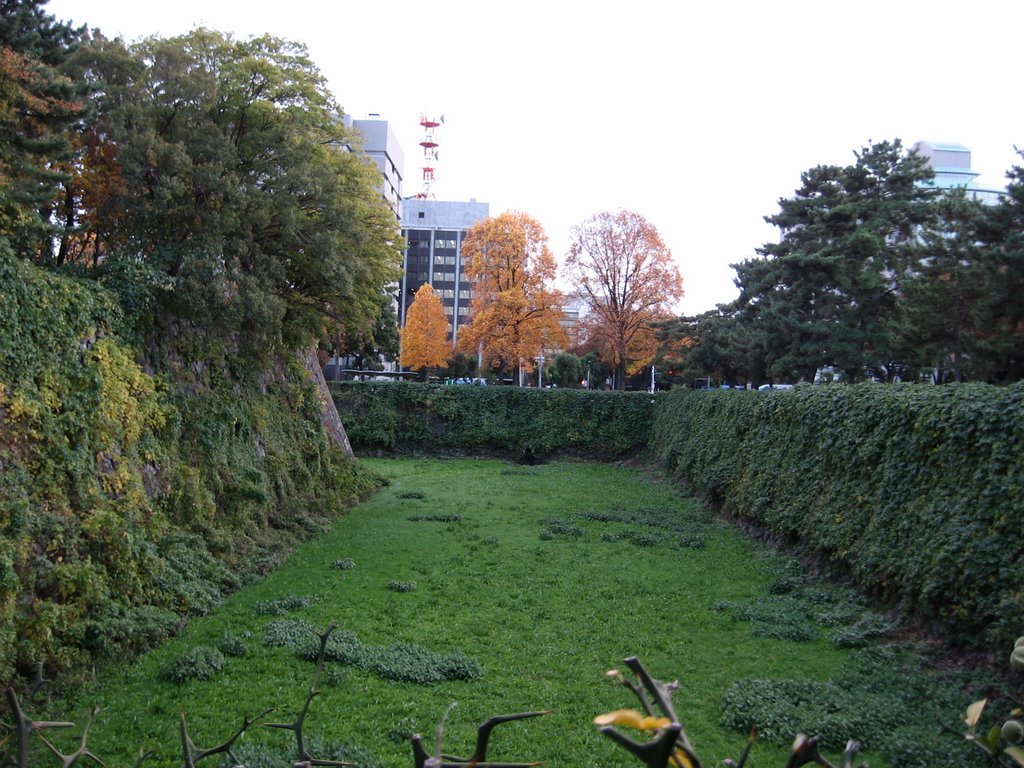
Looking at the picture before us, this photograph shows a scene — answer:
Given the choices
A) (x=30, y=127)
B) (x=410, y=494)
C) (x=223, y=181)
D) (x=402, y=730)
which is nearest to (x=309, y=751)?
(x=402, y=730)

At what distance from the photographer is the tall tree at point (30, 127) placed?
9.68 m

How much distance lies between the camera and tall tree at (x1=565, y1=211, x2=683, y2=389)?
123 feet

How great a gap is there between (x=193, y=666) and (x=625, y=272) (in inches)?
1314

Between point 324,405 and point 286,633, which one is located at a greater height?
point 324,405

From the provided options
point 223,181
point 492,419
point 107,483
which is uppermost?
point 223,181

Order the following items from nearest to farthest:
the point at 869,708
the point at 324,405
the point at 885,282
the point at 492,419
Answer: the point at 869,708 → the point at 324,405 → the point at 885,282 → the point at 492,419

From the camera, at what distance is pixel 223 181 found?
37.4ft

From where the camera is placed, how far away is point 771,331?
22.8m

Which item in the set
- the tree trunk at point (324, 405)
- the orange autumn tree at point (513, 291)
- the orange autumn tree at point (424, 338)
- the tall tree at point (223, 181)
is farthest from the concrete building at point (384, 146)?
the tall tree at point (223, 181)

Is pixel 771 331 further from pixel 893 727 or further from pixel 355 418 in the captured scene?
pixel 893 727

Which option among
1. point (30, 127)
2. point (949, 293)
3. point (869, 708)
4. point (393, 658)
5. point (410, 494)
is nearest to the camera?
point (869, 708)

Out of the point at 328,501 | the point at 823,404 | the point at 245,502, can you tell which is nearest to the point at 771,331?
the point at 823,404

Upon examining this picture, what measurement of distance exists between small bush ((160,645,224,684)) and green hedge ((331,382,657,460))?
22.8 m

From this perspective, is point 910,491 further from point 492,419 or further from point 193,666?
point 492,419
